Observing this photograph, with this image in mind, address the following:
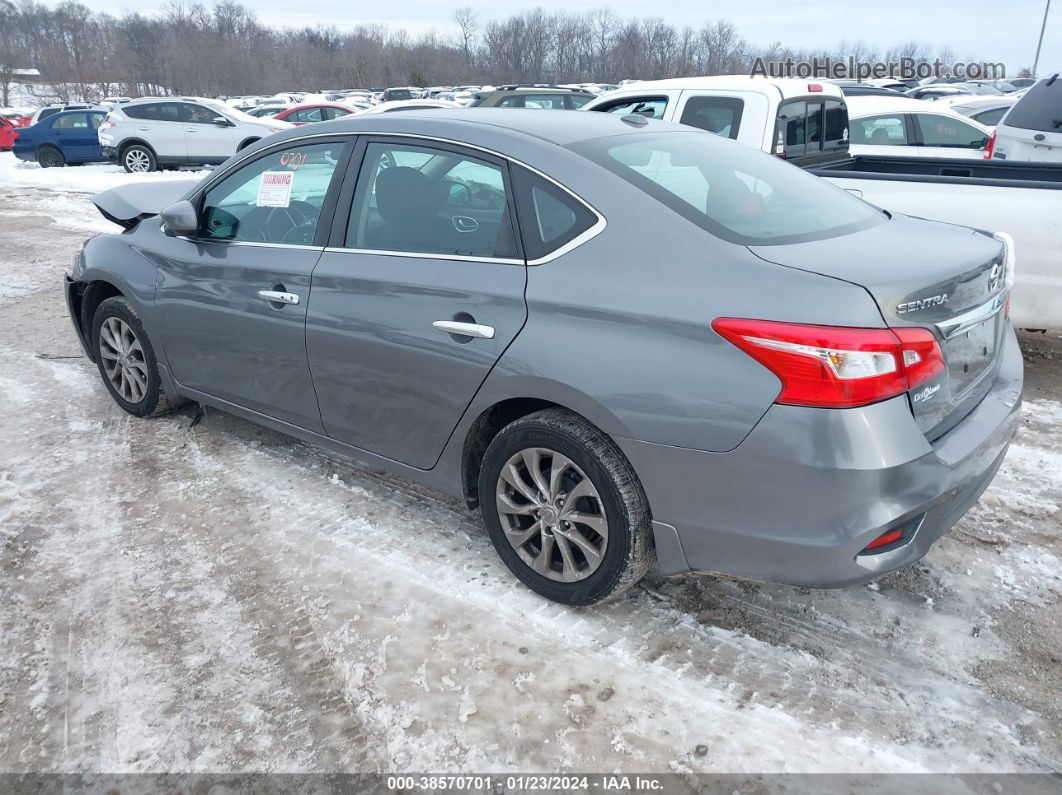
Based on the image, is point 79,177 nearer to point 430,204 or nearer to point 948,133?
point 948,133

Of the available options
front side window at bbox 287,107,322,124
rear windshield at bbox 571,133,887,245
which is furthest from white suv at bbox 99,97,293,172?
rear windshield at bbox 571,133,887,245

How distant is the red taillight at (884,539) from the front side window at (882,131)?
8651 millimetres

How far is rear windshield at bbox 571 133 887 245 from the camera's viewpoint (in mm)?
2727

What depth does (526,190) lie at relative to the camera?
9.54ft

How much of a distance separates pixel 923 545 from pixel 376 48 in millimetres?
98531

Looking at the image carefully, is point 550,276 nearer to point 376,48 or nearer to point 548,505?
point 548,505

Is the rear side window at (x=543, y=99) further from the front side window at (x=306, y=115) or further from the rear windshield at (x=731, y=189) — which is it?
the rear windshield at (x=731, y=189)

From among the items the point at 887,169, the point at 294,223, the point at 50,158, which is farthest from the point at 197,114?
the point at 294,223

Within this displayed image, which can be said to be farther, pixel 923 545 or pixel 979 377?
pixel 979 377

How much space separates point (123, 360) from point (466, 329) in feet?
9.06

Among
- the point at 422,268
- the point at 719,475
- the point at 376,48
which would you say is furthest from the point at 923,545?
the point at 376,48

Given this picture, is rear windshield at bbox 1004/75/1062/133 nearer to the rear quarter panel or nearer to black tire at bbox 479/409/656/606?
the rear quarter panel

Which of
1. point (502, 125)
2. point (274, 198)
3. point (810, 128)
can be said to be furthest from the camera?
point (810, 128)

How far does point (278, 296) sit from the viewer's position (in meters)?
3.57
